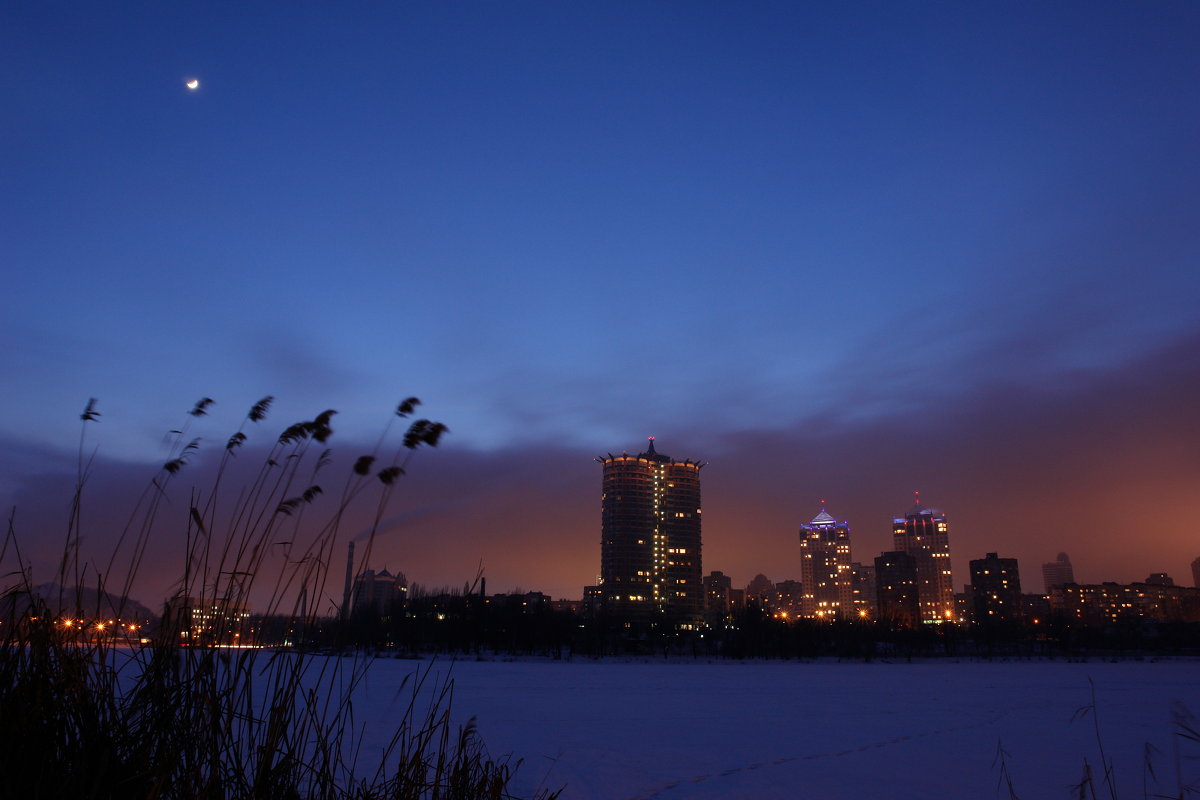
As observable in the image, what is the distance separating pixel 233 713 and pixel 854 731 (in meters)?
20.2

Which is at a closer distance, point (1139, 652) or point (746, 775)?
point (746, 775)

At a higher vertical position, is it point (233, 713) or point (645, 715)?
point (233, 713)

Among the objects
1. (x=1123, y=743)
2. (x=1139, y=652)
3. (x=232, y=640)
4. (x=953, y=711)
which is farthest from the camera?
(x=1139, y=652)

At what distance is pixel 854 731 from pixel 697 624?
185260mm

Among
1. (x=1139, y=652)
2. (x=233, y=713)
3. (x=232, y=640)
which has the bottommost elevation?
(x=1139, y=652)

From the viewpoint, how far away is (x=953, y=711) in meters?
26.6

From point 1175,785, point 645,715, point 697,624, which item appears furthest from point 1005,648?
point 1175,785

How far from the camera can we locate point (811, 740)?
744 inches

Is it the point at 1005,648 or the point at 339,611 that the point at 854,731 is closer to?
the point at 339,611

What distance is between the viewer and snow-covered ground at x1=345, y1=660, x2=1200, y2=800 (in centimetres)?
1304

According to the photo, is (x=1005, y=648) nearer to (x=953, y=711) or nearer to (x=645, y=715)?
(x=953, y=711)

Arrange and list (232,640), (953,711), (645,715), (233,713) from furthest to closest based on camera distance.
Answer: (953,711), (645,715), (232,640), (233,713)

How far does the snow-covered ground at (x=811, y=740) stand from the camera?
42.8 feet

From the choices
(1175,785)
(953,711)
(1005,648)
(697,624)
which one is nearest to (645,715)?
(953,711)
